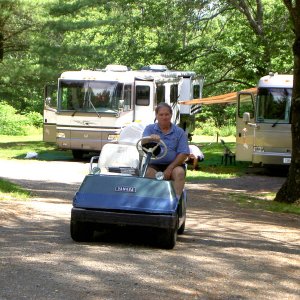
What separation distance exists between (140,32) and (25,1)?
16.7ft

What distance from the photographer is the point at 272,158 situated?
21734 millimetres

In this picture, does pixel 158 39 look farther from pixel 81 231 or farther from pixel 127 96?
pixel 81 231

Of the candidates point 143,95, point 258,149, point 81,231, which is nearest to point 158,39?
point 143,95

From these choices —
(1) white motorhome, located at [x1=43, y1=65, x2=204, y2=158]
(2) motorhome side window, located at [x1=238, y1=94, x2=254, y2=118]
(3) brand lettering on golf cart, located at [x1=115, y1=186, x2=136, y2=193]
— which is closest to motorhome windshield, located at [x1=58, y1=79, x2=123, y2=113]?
→ (1) white motorhome, located at [x1=43, y1=65, x2=204, y2=158]

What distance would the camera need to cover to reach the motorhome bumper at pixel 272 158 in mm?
21562

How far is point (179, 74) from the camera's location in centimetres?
2873

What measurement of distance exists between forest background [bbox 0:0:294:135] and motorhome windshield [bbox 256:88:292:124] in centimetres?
599

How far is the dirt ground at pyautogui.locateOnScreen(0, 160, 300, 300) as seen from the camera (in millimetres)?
6250

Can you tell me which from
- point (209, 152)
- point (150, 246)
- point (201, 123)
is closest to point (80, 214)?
point (150, 246)

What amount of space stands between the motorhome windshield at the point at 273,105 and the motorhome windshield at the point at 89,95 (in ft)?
16.1

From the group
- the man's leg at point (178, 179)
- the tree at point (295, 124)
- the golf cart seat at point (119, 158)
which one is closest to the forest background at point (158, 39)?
the tree at point (295, 124)

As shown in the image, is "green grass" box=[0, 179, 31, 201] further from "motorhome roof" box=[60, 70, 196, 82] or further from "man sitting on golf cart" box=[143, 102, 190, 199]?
"motorhome roof" box=[60, 70, 196, 82]

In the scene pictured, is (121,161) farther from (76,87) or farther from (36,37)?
(36,37)

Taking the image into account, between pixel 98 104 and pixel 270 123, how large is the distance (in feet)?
19.8
